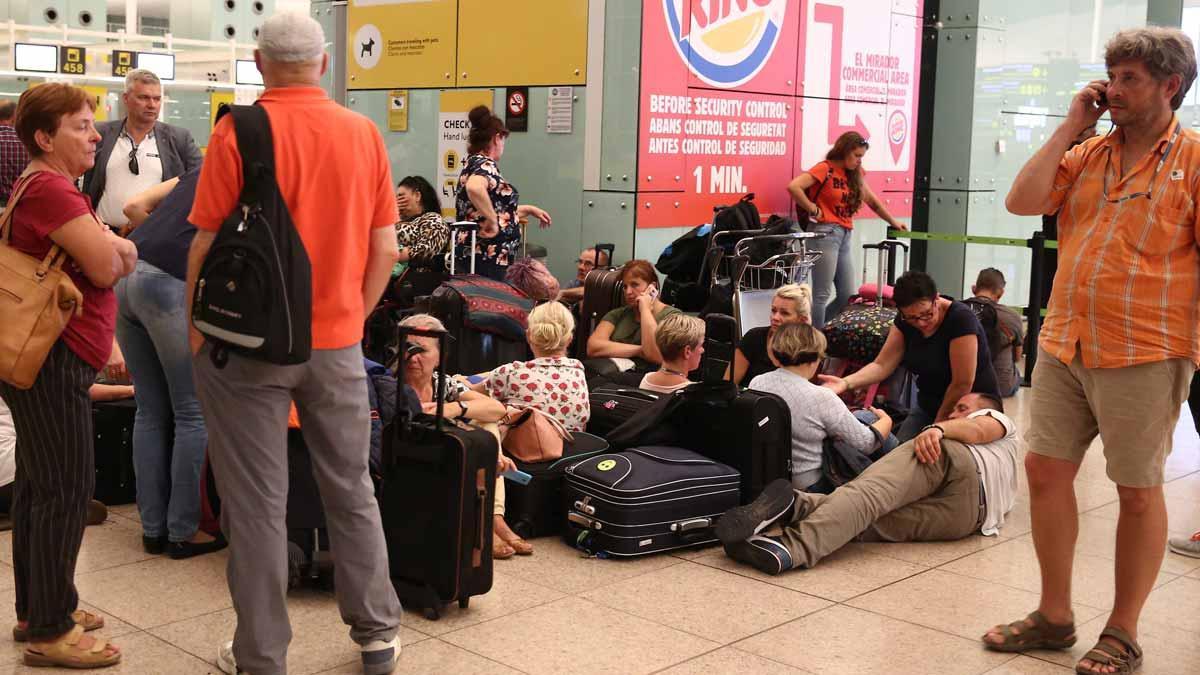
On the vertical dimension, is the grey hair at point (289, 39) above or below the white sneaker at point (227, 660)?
above

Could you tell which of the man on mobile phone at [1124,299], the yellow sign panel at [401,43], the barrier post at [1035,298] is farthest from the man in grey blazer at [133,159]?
the barrier post at [1035,298]

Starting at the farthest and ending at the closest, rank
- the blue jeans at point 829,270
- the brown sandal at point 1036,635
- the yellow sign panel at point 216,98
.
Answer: the yellow sign panel at point 216,98 → the blue jeans at point 829,270 → the brown sandal at point 1036,635

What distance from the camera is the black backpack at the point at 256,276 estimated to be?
3.27m

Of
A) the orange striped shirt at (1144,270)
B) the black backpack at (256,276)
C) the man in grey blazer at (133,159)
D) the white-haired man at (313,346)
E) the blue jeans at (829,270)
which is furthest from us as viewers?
the blue jeans at (829,270)

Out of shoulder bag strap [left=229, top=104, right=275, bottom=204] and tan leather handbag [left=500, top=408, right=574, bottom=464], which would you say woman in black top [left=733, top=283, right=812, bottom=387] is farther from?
shoulder bag strap [left=229, top=104, right=275, bottom=204]

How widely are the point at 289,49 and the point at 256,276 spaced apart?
2.00 ft

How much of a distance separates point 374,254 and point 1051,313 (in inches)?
80.2

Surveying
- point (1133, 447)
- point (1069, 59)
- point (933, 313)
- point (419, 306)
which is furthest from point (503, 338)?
point (1069, 59)

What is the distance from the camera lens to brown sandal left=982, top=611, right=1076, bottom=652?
4180mm

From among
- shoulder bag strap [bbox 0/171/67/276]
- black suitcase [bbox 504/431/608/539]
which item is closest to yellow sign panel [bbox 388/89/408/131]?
black suitcase [bbox 504/431/608/539]

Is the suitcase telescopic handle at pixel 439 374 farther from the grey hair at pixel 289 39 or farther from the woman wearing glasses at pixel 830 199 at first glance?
the woman wearing glasses at pixel 830 199

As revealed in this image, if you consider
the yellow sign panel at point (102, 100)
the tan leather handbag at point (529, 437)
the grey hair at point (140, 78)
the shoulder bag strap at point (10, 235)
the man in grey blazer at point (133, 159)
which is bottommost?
the tan leather handbag at point (529, 437)

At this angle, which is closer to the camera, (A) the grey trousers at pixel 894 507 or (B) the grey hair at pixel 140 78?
(A) the grey trousers at pixel 894 507

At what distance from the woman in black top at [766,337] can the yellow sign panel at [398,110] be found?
4.35 meters
